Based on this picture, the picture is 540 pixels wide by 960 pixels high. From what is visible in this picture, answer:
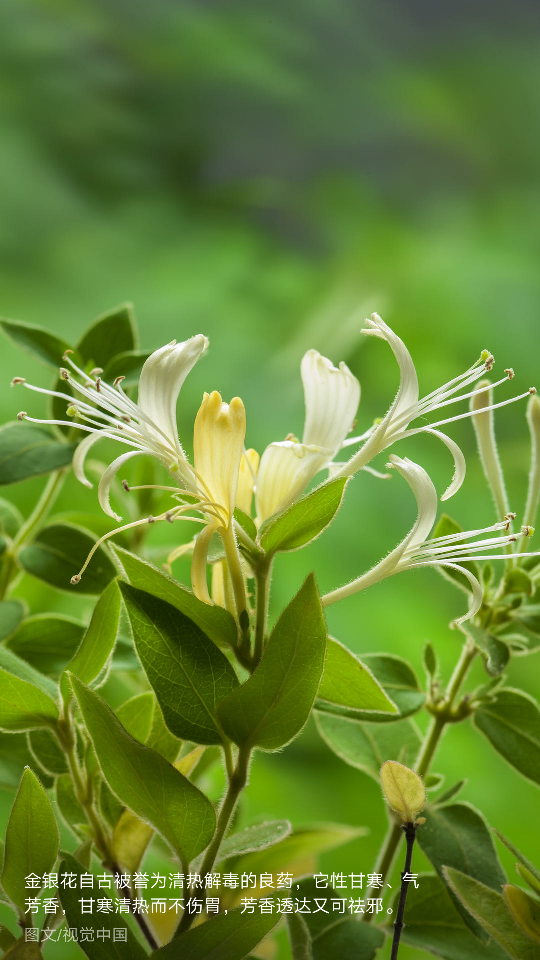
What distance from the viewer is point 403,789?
40 centimetres

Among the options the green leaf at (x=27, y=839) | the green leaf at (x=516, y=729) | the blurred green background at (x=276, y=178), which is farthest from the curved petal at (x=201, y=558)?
the blurred green background at (x=276, y=178)

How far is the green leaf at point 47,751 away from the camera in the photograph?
18.6 inches

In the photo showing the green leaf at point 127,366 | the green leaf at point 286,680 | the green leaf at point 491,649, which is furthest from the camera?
the green leaf at point 127,366

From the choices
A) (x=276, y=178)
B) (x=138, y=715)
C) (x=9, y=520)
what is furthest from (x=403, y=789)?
(x=276, y=178)

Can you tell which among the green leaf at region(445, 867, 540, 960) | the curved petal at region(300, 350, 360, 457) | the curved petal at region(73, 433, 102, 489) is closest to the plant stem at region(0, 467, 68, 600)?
the curved petal at region(73, 433, 102, 489)

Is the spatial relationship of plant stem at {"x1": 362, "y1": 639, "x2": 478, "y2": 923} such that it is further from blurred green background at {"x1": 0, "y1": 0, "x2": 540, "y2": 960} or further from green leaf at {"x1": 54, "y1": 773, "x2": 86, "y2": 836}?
blurred green background at {"x1": 0, "y1": 0, "x2": 540, "y2": 960}

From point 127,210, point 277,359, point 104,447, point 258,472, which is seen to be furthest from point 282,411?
point 258,472

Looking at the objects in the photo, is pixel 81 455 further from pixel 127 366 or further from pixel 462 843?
pixel 462 843

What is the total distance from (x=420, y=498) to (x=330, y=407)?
0.20 feet

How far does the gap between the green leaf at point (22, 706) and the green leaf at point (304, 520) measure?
0.44 feet

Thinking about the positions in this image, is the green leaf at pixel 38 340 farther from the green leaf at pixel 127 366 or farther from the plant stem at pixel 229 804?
the plant stem at pixel 229 804

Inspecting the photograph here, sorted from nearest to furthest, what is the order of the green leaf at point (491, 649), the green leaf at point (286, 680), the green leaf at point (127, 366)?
the green leaf at point (286, 680) → the green leaf at point (491, 649) → the green leaf at point (127, 366)

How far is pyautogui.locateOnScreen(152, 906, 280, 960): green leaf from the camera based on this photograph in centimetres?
36

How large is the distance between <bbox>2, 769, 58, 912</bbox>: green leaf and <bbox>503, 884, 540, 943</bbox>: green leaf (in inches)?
8.4
